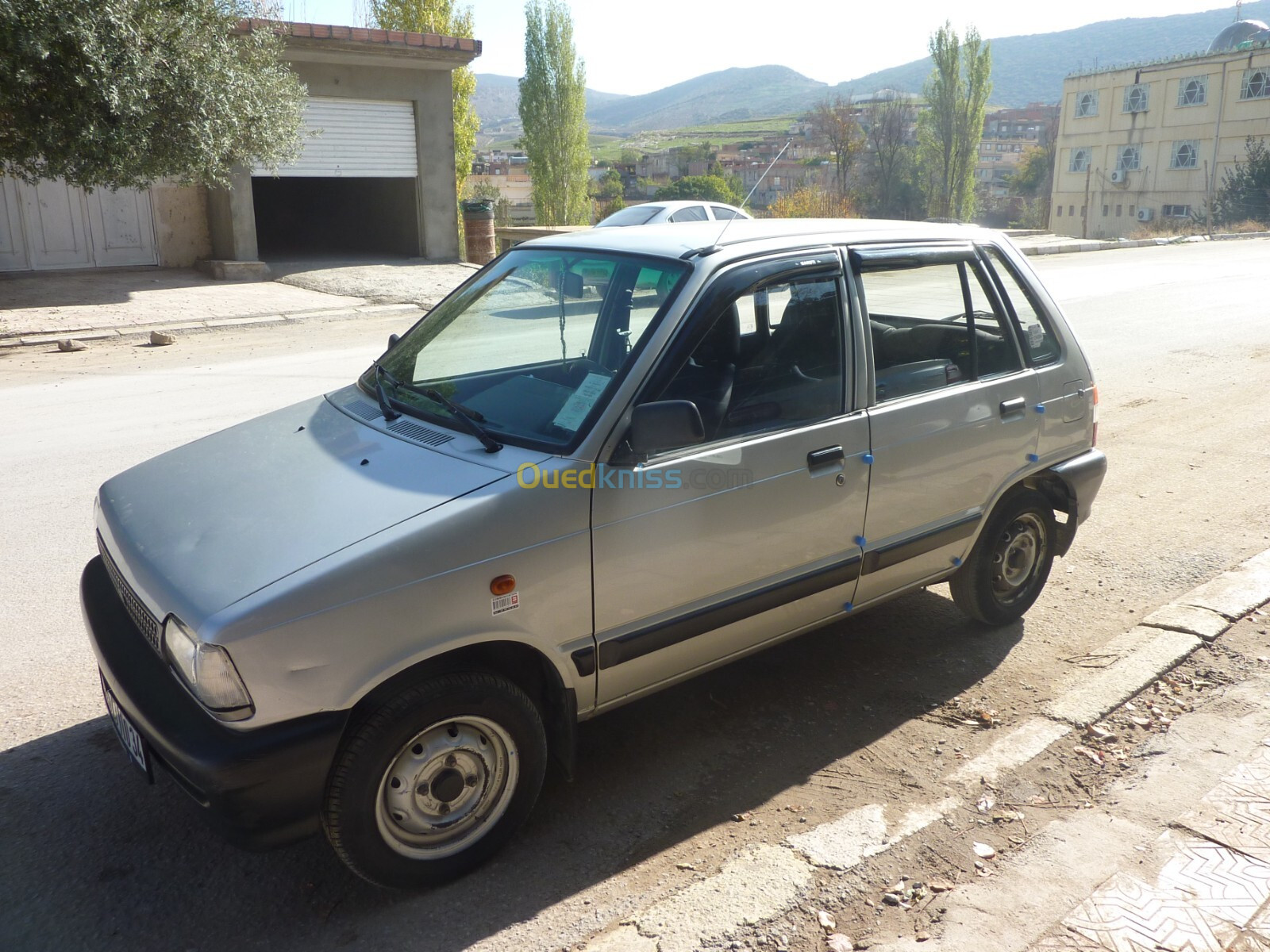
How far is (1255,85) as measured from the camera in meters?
58.8

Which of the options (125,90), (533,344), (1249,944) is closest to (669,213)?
(125,90)

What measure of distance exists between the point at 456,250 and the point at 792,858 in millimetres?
20241

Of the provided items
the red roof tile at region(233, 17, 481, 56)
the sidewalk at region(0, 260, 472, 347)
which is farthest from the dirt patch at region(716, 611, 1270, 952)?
the red roof tile at region(233, 17, 481, 56)

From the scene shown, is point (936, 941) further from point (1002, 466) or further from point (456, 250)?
point (456, 250)

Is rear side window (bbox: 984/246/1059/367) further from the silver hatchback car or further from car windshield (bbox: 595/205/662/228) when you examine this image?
car windshield (bbox: 595/205/662/228)

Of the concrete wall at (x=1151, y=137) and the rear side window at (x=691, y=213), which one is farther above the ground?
the concrete wall at (x=1151, y=137)

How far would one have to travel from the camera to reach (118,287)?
54.1 ft

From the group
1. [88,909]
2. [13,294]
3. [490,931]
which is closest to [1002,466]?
[490,931]

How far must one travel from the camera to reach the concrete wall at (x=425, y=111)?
63.3 feet

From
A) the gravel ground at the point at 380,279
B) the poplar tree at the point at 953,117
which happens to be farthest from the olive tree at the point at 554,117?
the gravel ground at the point at 380,279

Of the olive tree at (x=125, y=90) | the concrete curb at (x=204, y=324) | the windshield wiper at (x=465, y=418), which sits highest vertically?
the olive tree at (x=125, y=90)

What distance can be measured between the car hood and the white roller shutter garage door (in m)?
17.4

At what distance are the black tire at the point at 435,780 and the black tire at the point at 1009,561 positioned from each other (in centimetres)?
226

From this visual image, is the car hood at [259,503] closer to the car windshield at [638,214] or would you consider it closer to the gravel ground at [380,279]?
the car windshield at [638,214]
